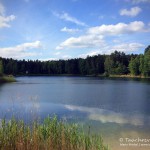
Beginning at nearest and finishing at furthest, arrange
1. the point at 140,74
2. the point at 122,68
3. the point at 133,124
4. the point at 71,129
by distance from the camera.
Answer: the point at 71,129
the point at 133,124
the point at 140,74
the point at 122,68

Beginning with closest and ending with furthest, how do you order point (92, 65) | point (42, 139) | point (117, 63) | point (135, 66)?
point (42, 139)
point (135, 66)
point (117, 63)
point (92, 65)

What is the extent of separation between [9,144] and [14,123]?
71 centimetres

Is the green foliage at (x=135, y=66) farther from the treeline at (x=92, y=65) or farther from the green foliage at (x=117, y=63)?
the green foliage at (x=117, y=63)

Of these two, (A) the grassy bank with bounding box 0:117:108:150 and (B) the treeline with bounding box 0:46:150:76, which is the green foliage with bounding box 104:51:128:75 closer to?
(B) the treeline with bounding box 0:46:150:76

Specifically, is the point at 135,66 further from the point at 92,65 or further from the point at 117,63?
the point at 92,65

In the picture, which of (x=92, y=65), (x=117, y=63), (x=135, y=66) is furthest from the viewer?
(x=92, y=65)

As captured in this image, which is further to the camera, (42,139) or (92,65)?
(92,65)

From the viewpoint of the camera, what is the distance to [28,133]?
24.8ft

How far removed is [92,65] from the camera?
6604 inches

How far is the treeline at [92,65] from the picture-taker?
119938 millimetres

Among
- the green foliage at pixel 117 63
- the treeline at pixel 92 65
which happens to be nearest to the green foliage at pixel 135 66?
the treeline at pixel 92 65

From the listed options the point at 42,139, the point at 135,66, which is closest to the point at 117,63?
the point at 135,66

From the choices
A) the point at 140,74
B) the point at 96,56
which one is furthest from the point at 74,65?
the point at 140,74

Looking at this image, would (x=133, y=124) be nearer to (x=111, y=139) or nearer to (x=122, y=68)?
(x=111, y=139)
